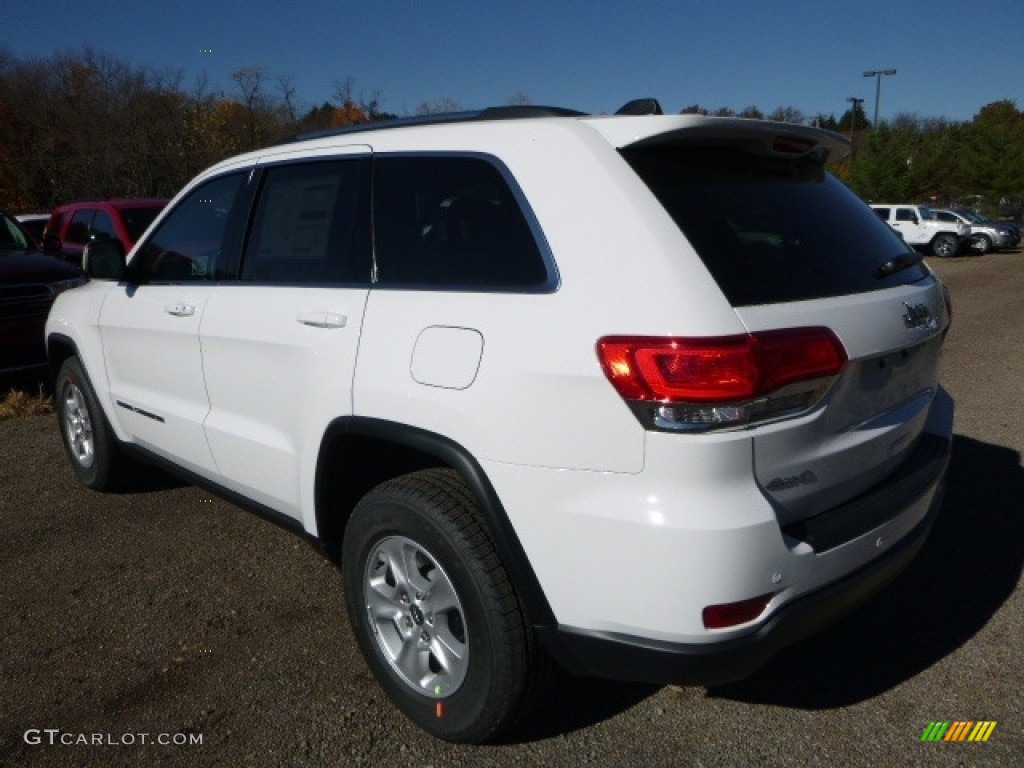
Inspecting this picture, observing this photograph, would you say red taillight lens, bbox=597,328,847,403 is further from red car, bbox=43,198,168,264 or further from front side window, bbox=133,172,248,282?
red car, bbox=43,198,168,264

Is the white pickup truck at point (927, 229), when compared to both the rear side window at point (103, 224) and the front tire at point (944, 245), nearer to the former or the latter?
the front tire at point (944, 245)

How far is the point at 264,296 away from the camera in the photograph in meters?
3.15

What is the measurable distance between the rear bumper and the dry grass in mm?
6052

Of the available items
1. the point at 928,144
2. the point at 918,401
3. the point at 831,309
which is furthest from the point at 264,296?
the point at 928,144

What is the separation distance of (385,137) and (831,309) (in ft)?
5.27

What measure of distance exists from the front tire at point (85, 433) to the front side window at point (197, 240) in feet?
3.22

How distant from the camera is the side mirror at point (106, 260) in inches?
159

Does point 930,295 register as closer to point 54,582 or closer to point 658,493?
point 658,493

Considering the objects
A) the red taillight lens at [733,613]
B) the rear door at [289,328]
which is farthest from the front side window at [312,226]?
the red taillight lens at [733,613]

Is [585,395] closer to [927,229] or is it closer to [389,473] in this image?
[389,473]

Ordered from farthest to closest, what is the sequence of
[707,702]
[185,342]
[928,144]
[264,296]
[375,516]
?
1. [928,144]
2. [185,342]
3. [264,296]
4. [707,702]
5. [375,516]

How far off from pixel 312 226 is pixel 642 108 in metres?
1.28

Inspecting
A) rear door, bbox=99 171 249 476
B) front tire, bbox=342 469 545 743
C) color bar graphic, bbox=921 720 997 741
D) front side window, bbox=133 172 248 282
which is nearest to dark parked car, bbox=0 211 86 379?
rear door, bbox=99 171 249 476

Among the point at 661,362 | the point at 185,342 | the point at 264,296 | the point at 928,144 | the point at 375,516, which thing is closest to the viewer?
the point at 661,362
